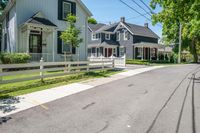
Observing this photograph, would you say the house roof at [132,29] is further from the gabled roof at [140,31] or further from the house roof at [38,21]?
the house roof at [38,21]

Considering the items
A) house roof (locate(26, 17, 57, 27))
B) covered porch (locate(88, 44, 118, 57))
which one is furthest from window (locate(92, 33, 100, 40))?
house roof (locate(26, 17, 57, 27))

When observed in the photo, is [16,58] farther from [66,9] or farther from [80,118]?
[80,118]

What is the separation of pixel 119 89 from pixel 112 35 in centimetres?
3655

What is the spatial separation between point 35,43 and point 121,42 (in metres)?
27.3

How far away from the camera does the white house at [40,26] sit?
63.9 feet

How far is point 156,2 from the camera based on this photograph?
19.0 metres

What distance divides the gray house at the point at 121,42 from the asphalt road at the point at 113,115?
1373 inches

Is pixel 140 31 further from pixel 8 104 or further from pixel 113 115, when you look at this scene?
pixel 113 115

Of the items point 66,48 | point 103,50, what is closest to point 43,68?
point 66,48

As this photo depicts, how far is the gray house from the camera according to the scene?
4459 cm

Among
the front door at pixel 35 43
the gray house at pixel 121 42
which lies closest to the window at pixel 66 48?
the front door at pixel 35 43

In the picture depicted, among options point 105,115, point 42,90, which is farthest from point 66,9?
point 105,115

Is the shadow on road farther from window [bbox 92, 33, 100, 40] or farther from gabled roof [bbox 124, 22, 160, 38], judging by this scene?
gabled roof [bbox 124, 22, 160, 38]

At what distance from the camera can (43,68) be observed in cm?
1393
